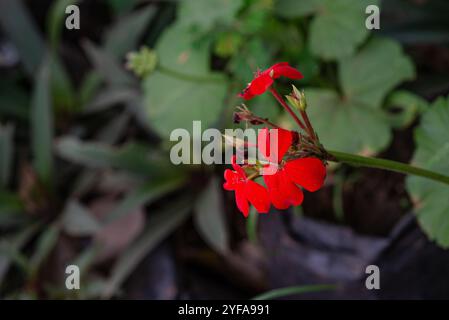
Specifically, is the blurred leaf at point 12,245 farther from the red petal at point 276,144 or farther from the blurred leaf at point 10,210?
the red petal at point 276,144

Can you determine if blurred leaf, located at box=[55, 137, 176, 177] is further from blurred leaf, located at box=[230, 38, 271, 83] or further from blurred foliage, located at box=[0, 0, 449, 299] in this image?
blurred leaf, located at box=[230, 38, 271, 83]

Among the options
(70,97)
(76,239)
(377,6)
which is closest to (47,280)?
(76,239)

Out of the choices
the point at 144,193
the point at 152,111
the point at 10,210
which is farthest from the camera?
the point at 10,210

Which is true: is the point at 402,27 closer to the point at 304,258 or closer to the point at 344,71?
the point at 344,71

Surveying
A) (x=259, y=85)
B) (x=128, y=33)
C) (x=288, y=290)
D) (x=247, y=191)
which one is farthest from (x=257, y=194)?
(x=128, y=33)

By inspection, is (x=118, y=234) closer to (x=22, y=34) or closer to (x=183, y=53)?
(x=183, y=53)

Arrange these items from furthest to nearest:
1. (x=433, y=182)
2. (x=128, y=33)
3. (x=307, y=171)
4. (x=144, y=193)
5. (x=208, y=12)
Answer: (x=128, y=33)
(x=144, y=193)
(x=208, y=12)
(x=433, y=182)
(x=307, y=171)
